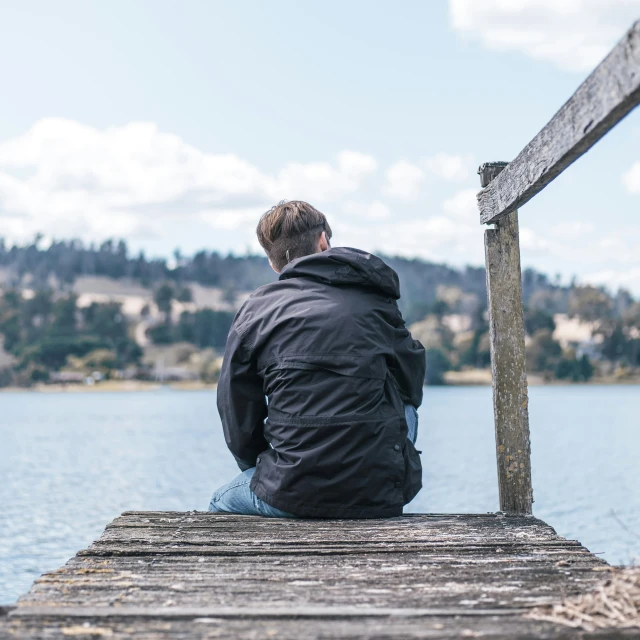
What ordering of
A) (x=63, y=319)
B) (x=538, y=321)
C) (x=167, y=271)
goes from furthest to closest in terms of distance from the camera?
(x=167, y=271) < (x=63, y=319) < (x=538, y=321)

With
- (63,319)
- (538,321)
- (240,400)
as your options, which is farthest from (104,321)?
(240,400)

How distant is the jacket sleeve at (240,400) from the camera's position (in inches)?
161

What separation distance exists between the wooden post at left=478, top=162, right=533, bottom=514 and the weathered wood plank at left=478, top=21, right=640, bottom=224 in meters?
0.32

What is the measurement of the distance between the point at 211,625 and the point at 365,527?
1.60 meters

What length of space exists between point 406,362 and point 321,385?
0.52 meters

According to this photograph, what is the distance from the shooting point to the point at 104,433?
49.5 meters

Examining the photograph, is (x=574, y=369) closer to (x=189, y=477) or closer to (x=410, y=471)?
(x=189, y=477)

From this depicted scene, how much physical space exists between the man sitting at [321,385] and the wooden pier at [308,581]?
19cm

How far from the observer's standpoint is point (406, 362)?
13.6 ft

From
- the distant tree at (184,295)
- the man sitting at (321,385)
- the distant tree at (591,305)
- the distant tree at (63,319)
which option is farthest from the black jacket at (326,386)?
the distant tree at (184,295)

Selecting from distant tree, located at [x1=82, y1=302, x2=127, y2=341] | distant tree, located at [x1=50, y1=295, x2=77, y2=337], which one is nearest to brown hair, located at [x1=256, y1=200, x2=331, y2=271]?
distant tree, located at [x1=82, y1=302, x2=127, y2=341]

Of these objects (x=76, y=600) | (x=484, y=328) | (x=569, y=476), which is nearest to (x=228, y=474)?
(x=569, y=476)

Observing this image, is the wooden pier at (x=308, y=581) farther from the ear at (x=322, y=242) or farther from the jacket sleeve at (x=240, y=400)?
the ear at (x=322, y=242)

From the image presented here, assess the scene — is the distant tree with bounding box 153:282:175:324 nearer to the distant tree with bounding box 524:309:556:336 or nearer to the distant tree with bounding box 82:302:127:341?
the distant tree with bounding box 82:302:127:341
